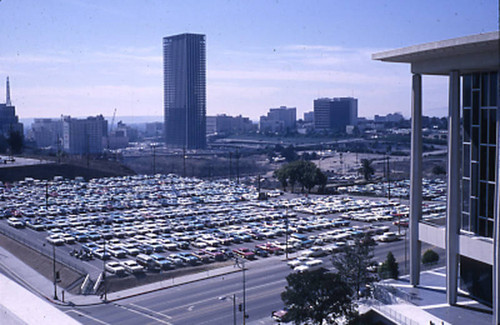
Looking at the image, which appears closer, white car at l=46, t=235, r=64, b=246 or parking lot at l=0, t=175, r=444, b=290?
parking lot at l=0, t=175, r=444, b=290

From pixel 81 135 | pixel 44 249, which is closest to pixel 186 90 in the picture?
pixel 81 135

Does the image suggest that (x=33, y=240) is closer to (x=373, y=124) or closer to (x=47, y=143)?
(x=47, y=143)

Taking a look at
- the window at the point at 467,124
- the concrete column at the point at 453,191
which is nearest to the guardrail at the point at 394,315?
the concrete column at the point at 453,191

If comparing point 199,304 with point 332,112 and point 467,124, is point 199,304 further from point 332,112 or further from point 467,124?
point 332,112

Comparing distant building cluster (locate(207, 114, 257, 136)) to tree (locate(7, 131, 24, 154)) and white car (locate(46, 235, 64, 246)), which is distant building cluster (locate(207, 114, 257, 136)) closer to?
tree (locate(7, 131, 24, 154))

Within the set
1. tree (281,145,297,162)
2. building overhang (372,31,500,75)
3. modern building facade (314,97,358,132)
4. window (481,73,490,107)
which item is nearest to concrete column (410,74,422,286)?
building overhang (372,31,500,75)

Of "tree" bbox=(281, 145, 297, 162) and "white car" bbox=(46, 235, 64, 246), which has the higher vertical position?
"tree" bbox=(281, 145, 297, 162)

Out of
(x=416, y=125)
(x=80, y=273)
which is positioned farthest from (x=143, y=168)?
(x=416, y=125)
